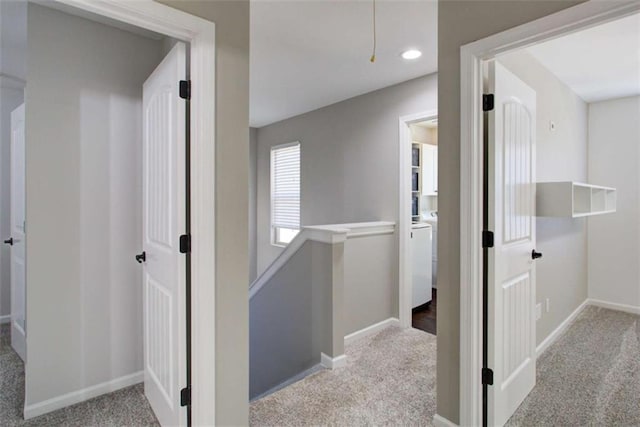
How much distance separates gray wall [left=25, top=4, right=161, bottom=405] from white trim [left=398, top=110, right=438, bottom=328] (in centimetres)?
236

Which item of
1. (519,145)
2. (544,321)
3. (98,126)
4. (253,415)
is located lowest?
(253,415)

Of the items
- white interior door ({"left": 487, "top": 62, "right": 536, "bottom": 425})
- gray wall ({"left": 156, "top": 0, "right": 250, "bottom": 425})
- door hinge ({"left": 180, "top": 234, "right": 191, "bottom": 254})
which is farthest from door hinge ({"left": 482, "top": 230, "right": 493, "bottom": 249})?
door hinge ({"left": 180, "top": 234, "right": 191, "bottom": 254})

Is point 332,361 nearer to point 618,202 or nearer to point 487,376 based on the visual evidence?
point 487,376

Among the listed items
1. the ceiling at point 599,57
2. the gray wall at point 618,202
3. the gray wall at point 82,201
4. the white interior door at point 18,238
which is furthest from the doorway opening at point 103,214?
the gray wall at point 618,202

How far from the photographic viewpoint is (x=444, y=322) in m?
1.86

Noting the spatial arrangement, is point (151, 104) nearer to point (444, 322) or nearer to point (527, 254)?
point (444, 322)

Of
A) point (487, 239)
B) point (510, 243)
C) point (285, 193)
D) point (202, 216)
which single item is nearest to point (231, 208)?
point (202, 216)

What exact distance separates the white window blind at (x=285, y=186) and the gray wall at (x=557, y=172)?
10.0ft

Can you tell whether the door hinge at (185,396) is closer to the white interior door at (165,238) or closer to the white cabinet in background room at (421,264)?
the white interior door at (165,238)

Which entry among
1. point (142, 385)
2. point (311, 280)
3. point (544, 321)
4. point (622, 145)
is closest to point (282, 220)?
point (311, 280)

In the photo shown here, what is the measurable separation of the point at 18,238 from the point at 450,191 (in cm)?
325

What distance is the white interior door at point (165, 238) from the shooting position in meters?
1.62

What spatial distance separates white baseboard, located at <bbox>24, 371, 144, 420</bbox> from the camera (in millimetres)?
2023

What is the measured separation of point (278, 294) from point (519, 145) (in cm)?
244
